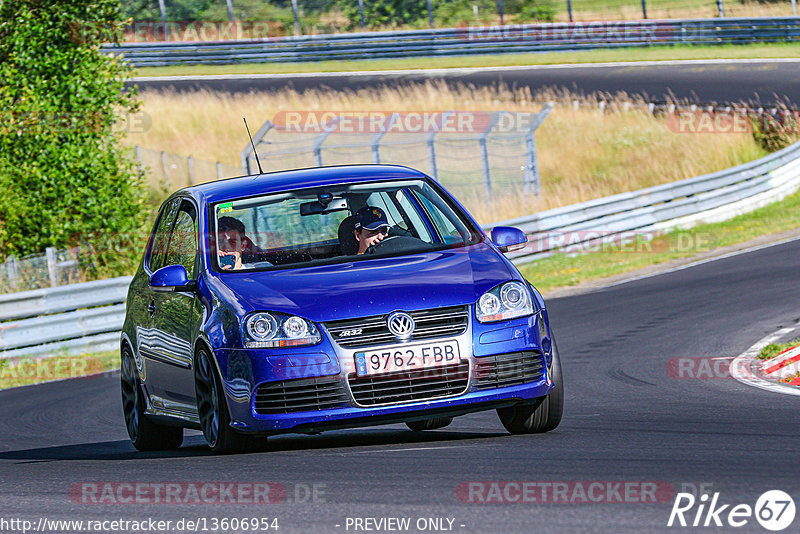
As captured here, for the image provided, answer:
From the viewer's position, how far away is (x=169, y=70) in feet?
155

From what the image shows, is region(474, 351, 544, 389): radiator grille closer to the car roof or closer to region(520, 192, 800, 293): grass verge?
the car roof

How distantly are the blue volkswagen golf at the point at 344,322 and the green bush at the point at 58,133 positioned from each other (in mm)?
14780

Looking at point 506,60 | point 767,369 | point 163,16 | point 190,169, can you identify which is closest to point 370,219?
point 767,369

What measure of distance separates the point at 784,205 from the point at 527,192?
16.4ft

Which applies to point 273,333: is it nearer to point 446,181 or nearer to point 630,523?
point 630,523

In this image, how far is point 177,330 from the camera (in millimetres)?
7926

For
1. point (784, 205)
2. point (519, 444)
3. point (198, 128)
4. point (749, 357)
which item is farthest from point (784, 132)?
point (519, 444)

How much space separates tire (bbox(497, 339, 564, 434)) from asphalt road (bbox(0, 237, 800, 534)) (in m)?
0.10

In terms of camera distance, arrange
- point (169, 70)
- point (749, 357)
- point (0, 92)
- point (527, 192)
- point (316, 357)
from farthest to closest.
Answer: point (169, 70) < point (527, 192) < point (0, 92) < point (749, 357) < point (316, 357)

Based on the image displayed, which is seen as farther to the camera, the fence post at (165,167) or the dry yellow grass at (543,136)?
the fence post at (165,167)

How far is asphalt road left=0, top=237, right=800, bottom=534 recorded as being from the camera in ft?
17.8

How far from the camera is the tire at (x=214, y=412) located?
7.21 metres

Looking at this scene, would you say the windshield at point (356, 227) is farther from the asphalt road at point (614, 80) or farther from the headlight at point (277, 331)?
the asphalt road at point (614, 80)

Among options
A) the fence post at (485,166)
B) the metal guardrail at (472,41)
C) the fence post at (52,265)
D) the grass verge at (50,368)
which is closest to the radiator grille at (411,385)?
the grass verge at (50,368)
